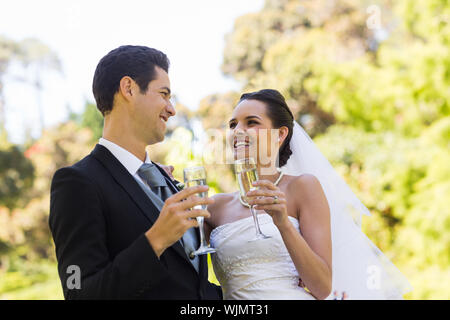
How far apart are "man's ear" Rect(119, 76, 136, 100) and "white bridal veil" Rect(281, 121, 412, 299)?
158 centimetres

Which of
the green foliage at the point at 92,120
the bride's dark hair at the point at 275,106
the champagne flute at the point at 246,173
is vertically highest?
the green foliage at the point at 92,120

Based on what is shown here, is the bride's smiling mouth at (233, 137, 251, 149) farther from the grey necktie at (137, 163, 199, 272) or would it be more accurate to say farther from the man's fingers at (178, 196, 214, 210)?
the man's fingers at (178, 196, 214, 210)

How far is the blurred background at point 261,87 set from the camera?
940 centimetres

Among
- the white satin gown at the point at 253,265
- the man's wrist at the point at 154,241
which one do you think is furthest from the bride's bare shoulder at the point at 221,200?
the man's wrist at the point at 154,241

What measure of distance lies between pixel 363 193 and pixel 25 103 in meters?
17.3

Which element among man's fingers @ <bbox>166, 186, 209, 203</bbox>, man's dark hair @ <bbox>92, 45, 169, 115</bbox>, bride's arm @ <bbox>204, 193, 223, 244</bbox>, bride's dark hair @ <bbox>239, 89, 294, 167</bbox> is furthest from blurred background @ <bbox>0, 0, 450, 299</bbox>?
man's fingers @ <bbox>166, 186, 209, 203</bbox>

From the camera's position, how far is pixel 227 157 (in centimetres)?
1412

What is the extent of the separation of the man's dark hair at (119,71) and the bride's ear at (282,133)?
3.77 ft

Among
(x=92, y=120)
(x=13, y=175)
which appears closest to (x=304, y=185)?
(x=13, y=175)

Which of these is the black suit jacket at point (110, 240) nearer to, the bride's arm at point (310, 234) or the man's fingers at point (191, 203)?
the man's fingers at point (191, 203)

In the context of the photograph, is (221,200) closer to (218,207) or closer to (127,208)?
(218,207)

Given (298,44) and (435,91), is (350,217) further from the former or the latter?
(298,44)

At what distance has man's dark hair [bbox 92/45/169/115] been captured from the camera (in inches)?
101
